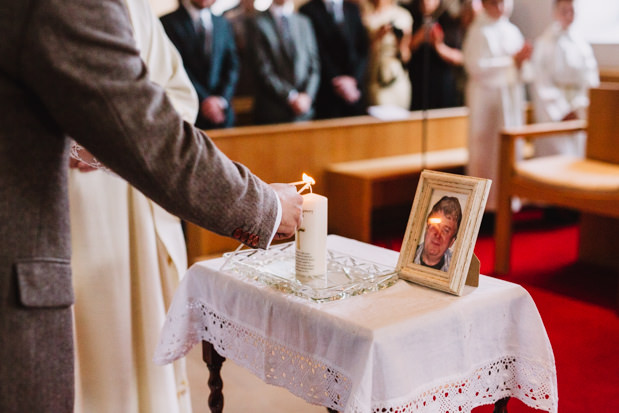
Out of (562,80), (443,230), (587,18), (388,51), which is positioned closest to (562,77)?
(562,80)

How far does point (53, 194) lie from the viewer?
1.11 metres

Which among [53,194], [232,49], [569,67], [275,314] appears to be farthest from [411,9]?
[53,194]

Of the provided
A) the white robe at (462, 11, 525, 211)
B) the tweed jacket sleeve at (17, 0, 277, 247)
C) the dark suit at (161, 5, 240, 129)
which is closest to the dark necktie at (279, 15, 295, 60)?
the dark suit at (161, 5, 240, 129)

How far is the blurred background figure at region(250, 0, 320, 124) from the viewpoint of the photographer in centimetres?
544

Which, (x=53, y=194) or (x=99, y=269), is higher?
(x=53, y=194)

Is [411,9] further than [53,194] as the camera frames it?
Yes

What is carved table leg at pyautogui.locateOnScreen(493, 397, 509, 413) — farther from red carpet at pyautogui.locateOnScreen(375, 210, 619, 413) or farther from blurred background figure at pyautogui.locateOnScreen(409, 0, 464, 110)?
blurred background figure at pyautogui.locateOnScreen(409, 0, 464, 110)

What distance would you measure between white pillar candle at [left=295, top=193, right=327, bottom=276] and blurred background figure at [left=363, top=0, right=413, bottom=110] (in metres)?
4.89

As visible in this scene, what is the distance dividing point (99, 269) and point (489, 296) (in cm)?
129

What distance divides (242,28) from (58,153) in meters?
5.11

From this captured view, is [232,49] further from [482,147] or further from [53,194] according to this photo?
[53,194]

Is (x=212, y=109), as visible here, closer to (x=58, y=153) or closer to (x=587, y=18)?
(x=58, y=153)

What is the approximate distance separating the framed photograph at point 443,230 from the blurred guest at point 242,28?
408 centimetres

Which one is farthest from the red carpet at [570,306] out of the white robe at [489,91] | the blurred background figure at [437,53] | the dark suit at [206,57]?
the blurred background figure at [437,53]
